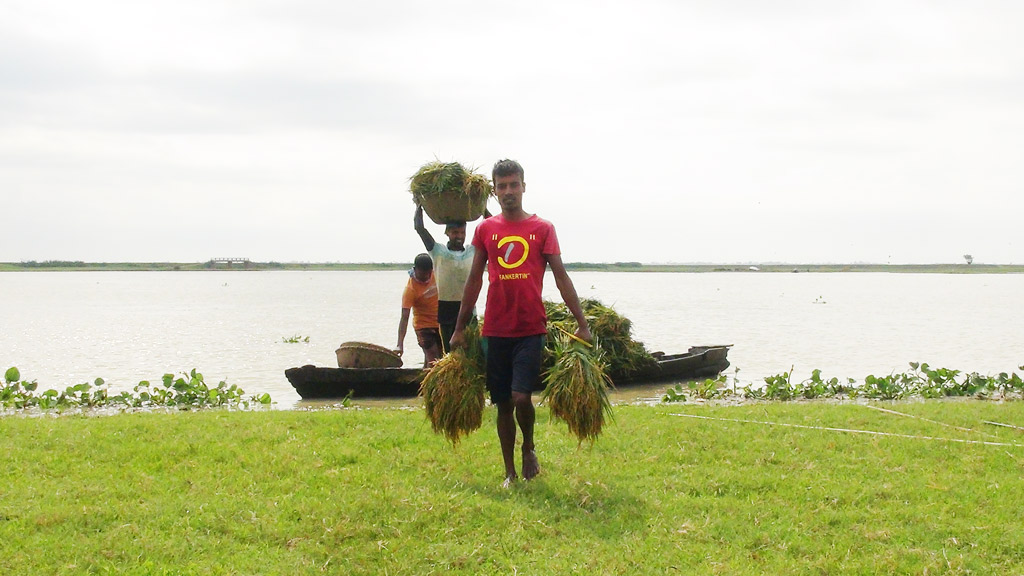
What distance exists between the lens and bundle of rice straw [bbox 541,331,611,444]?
5.70 meters

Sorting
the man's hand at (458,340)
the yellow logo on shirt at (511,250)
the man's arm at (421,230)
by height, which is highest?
the man's arm at (421,230)

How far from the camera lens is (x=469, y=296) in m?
6.15

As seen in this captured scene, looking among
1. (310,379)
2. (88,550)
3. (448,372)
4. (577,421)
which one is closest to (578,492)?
(577,421)

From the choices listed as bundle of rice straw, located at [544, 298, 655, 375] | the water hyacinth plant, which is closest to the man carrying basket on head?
bundle of rice straw, located at [544, 298, 655, 375]

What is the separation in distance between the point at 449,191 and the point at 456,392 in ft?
9.75

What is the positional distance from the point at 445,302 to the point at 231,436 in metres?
2.56

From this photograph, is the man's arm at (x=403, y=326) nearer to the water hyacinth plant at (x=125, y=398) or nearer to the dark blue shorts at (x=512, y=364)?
the water hyacinth plant at (x=125, y=398)

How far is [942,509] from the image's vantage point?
519cm

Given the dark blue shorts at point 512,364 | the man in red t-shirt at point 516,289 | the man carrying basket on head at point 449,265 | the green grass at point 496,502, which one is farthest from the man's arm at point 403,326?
the man in red t-shirt at point 516,289

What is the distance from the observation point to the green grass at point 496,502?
4441 millimetres

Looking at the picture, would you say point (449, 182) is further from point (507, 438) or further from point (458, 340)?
point (507, 438)

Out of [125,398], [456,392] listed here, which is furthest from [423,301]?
[456,392]

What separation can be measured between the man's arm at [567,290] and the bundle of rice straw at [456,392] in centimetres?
81

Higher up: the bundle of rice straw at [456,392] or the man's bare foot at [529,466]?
the bundle of rice straw at [456,392]
